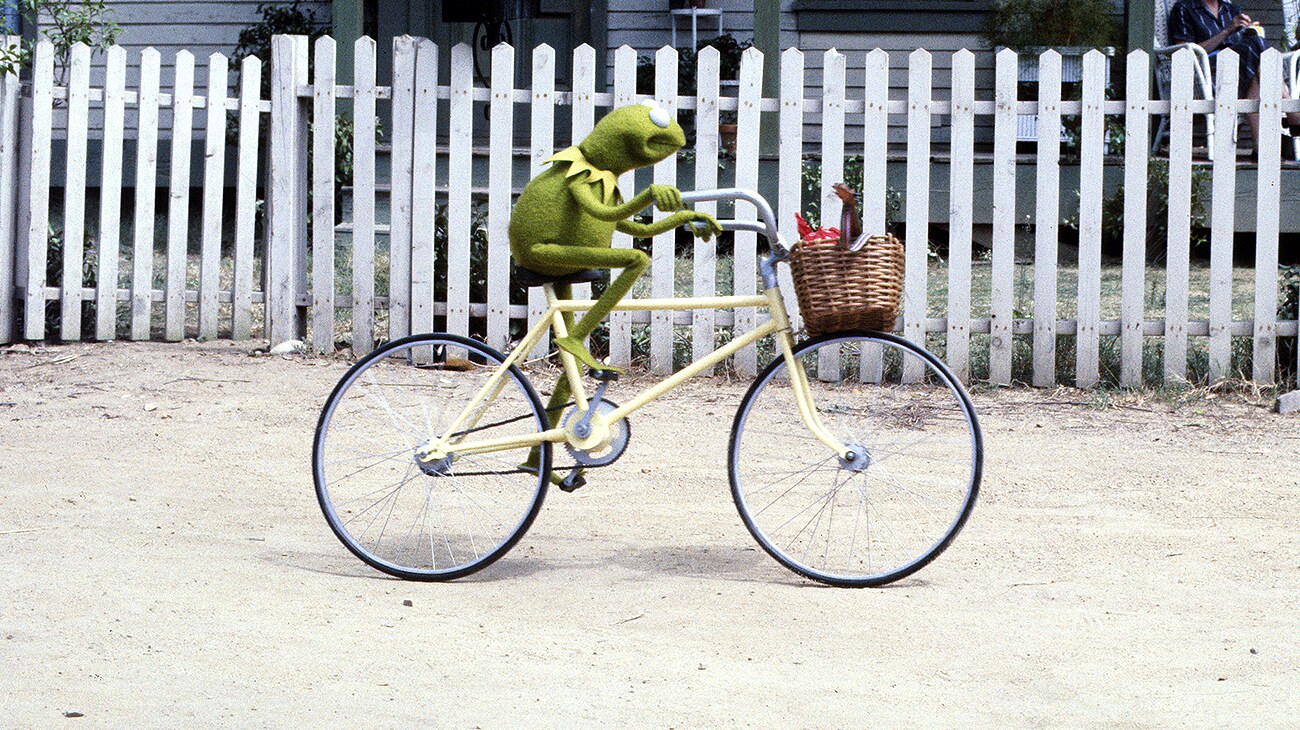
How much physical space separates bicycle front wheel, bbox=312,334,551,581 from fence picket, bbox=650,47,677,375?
1.38 metres

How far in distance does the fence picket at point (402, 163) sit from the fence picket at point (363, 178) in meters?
0.11

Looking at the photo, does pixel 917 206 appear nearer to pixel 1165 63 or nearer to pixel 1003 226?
pixel 1003 226

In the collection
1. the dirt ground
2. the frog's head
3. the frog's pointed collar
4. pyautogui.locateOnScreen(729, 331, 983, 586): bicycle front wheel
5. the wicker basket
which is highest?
the frog's head

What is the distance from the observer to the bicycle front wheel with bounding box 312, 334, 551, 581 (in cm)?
407

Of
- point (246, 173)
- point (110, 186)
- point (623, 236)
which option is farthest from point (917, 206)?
point (110, 186)

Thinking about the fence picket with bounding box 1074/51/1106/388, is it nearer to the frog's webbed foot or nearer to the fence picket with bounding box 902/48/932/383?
the fence picket with bounding box 902/48/932/383

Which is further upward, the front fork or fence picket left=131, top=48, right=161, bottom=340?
fence picket left=131, top=48, right=161, bottom=340

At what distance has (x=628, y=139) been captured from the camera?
4031mm

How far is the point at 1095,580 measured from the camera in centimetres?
408

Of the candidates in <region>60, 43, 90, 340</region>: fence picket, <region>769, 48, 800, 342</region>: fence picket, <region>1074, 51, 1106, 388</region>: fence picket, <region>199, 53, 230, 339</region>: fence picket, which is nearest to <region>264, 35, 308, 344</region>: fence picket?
<region>199, 53, 230, 339</region>: fence picket

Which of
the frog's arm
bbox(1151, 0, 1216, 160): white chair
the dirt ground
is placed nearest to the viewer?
the dirt ground

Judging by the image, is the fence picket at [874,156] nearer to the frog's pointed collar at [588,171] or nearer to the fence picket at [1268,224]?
the fence picket at [1268,224]

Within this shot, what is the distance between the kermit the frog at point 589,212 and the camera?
13.1ft

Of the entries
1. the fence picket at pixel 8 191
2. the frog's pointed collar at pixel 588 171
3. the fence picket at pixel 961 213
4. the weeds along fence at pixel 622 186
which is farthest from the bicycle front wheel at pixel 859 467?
the fence picket at pixel 8 191
